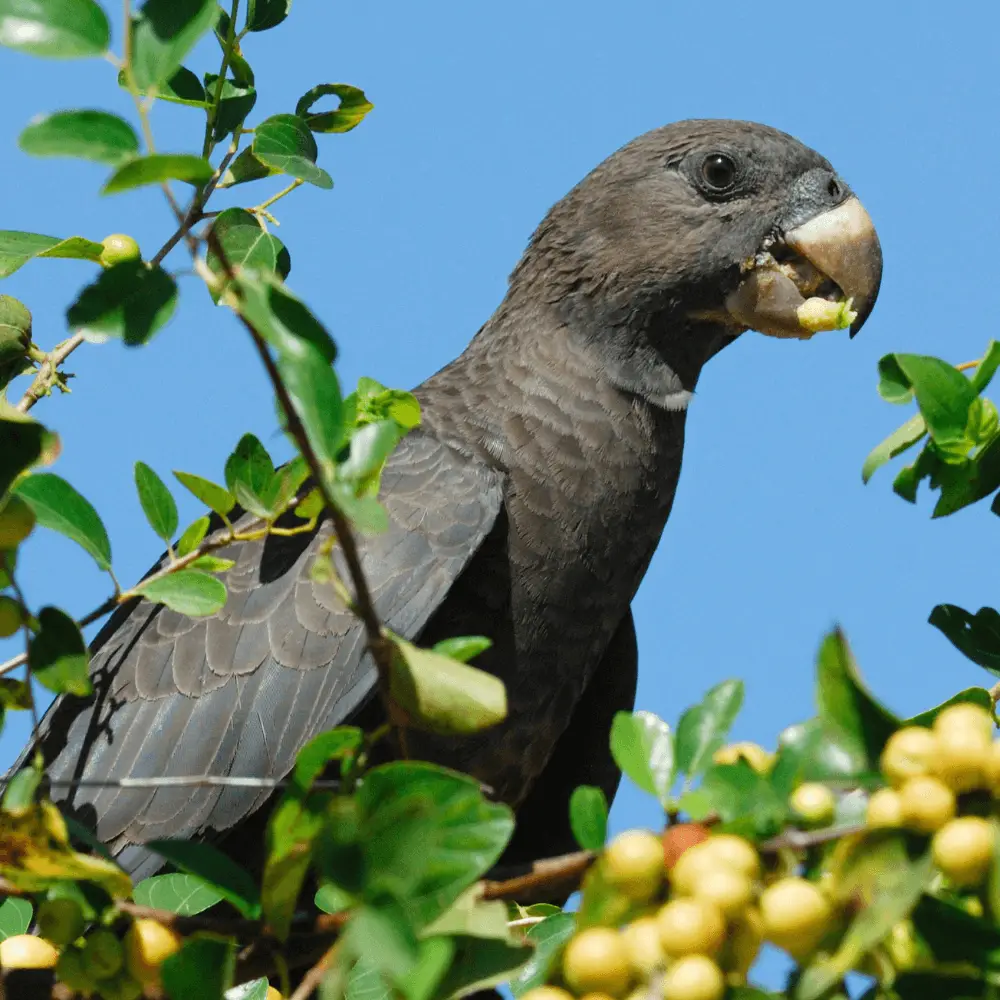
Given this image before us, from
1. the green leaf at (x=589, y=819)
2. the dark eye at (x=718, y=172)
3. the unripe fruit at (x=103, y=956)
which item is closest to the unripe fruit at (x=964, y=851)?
the green leaf at (x=589, y=819)

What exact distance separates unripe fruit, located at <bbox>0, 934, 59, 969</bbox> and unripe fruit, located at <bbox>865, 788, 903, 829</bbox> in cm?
98

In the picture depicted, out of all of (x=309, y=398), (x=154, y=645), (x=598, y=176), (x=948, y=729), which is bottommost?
(x=154, y=645)

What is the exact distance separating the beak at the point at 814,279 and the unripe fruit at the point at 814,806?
2343 millimetres

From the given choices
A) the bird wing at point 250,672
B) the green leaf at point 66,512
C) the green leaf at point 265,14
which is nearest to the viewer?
the green leaf at point 66,512

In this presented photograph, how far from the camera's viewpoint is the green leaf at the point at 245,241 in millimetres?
2594

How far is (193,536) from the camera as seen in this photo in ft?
6.95

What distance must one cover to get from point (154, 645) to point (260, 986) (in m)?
1.01

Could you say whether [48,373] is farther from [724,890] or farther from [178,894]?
[724,890]

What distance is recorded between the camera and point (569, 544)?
330 centimetres

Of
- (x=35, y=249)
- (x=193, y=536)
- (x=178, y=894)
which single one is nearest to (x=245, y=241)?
(x=35, y=249)

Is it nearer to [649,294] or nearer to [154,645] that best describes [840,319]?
[649,294]

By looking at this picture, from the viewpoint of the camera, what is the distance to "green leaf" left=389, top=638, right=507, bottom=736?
1429 mm

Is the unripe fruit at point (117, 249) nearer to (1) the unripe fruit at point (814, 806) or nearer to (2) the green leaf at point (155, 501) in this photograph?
(2) the green leaf at point (155, 501)

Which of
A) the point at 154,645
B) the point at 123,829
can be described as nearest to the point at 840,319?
the point at 154,645
